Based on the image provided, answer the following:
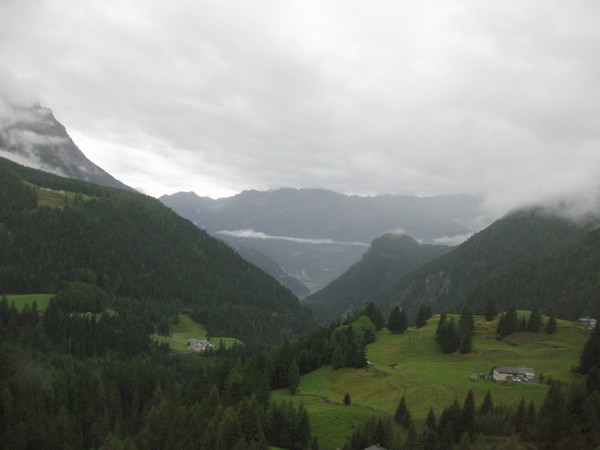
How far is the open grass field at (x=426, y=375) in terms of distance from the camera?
228ft

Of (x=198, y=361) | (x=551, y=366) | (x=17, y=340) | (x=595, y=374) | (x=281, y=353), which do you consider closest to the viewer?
(x=595, y=374)

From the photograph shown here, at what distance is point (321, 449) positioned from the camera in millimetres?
61875

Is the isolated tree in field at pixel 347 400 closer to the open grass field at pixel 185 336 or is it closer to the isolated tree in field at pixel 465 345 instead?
the isolated tree in field at pixel 465 345

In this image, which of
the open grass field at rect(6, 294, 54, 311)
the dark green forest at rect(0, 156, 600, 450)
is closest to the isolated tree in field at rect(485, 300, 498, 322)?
the dark green forest at rect(0, 156, 600, 450)

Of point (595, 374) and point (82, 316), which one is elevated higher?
point (595, 374)

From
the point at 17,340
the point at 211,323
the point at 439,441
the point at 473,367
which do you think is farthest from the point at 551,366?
the point at 211,323

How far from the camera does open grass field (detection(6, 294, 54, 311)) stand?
134375mm

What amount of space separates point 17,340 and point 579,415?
115 meters

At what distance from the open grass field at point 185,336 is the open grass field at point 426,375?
62.8 meters

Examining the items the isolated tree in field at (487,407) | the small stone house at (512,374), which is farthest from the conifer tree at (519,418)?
the small stone house at (512,374)

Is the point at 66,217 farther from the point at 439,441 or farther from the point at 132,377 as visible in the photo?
the point at 439,441

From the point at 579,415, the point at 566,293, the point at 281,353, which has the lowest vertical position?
the point at 281,353

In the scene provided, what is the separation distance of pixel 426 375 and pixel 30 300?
11758cm

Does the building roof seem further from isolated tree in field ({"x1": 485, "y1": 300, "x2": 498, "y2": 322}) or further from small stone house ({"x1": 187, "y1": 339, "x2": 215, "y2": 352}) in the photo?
small stone house ({"x1": 187, "y1": 339, "x2": 215, "y2": 352})
